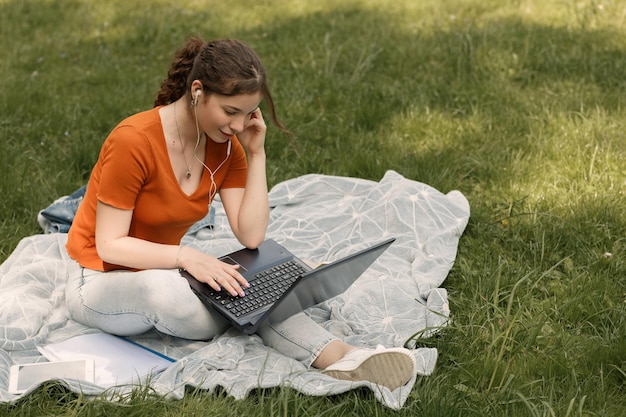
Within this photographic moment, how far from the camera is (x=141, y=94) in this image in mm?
5418

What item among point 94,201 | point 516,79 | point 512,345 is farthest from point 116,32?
point 512,345

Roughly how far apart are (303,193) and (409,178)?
595 millimetres

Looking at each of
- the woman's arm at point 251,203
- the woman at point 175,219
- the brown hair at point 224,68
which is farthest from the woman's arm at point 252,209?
the brown hair at point 224,68

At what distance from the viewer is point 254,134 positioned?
3.25 metres

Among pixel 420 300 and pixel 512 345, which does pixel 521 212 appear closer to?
pixel 420 300

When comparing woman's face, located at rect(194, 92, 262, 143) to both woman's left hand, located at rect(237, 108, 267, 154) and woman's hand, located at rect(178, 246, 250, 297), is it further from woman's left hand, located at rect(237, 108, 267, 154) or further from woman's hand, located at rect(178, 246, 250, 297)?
woman's hand, located at rect(178, 246, 250, 297)

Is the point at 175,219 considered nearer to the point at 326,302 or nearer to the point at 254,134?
the point at 254,134

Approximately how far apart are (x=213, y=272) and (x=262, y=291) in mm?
213

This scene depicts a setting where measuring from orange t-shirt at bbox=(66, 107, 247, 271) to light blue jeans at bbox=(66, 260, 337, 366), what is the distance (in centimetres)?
14

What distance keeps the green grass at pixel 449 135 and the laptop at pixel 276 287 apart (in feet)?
0.99

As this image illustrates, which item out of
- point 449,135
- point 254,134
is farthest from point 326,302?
point 449,135

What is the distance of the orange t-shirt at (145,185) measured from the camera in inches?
114

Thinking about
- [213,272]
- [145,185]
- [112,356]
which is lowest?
[112,356]

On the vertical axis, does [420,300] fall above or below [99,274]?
below
